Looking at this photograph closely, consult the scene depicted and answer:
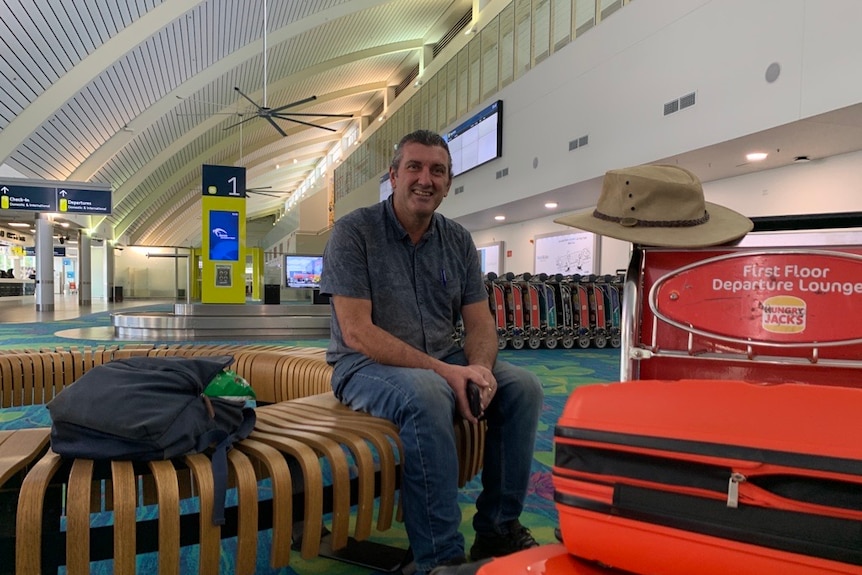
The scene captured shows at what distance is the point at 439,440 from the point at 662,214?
84 centimetres

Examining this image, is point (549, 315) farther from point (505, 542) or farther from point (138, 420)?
point (138, 420)

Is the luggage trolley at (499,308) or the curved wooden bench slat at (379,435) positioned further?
the luggage trolley at (499,308)

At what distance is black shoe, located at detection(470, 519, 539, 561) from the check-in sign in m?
16.9

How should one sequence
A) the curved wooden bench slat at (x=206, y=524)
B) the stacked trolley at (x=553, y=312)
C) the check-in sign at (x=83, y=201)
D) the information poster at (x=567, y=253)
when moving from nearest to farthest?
the curved wooden bench slat at (x=206, y=524)
the stacked trolley at (x=553, y=312)
the information poster at (x=567, y=253)
the check-in sign at (x=83, y=201)

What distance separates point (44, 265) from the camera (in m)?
16.1

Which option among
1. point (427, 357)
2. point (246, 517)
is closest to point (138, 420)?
point (246, 517)

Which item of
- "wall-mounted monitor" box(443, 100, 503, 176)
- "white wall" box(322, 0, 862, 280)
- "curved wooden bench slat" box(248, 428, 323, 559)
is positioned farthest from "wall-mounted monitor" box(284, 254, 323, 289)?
"curved wooden bench slat" box(248, 428, 323, 559)

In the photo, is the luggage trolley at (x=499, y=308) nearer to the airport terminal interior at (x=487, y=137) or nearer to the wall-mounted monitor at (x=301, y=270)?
the airport terminal interior at (x=487, y=137)

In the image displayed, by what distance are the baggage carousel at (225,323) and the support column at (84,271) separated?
12.6 m

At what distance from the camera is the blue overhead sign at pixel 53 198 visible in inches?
570

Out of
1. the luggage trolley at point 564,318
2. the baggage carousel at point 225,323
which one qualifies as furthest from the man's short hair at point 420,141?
the baggage carousel at point 225,323

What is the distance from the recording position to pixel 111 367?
1489mm

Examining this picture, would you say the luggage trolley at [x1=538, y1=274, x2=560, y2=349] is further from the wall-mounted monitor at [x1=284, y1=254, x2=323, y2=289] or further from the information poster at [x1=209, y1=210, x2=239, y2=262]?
the wall-mounted monitor at [x1=284, y1=254, x2=323, y2=289]

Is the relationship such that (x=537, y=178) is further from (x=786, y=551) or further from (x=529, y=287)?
(x=786, y=551)
